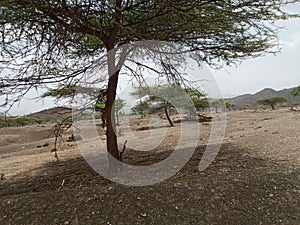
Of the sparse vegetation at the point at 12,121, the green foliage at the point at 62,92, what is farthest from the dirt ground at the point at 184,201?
the green foliage at the point at 62,92

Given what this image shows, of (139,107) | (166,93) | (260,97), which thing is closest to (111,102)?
(166,93)

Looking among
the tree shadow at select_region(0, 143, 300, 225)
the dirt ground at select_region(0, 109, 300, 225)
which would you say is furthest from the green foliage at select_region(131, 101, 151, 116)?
the tree shadow at select_region(0, 143, 300, 225)

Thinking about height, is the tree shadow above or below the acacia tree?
below

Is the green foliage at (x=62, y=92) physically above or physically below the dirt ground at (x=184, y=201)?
above

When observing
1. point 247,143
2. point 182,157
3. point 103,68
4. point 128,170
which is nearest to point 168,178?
point 128,170

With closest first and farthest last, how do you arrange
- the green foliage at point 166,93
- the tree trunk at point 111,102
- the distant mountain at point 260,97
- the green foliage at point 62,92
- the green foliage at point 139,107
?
1. the tree trunk at point 111,102
2. the green foliage at point 62,92
3. the green foliage at point 166,93
4. the green foliage at point 139,107
5. the distant mountain at point 260,97

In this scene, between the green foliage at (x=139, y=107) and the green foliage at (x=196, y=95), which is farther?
the green foliage at (x=139, y=107)

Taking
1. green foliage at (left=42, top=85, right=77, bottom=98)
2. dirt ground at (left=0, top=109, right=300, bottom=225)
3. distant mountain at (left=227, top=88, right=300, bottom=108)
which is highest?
green foliage at (left=42, top=85, right=77, bottom=98)

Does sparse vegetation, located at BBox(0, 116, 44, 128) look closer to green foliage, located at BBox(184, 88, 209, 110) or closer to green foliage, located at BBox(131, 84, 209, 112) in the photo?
green foliage, located at BBox(131, 84, 209, 112)

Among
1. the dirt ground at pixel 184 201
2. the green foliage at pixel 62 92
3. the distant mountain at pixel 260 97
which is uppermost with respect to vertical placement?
the green foliage at pixel 62 92

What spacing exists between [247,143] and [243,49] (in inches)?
116

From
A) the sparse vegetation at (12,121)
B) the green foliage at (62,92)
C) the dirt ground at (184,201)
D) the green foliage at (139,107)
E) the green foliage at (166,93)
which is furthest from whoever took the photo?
the green foliage at (139,107)

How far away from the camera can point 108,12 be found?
4.30 meters

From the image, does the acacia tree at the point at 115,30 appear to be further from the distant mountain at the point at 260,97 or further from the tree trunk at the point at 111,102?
the distant mountain at the point at 260,97
